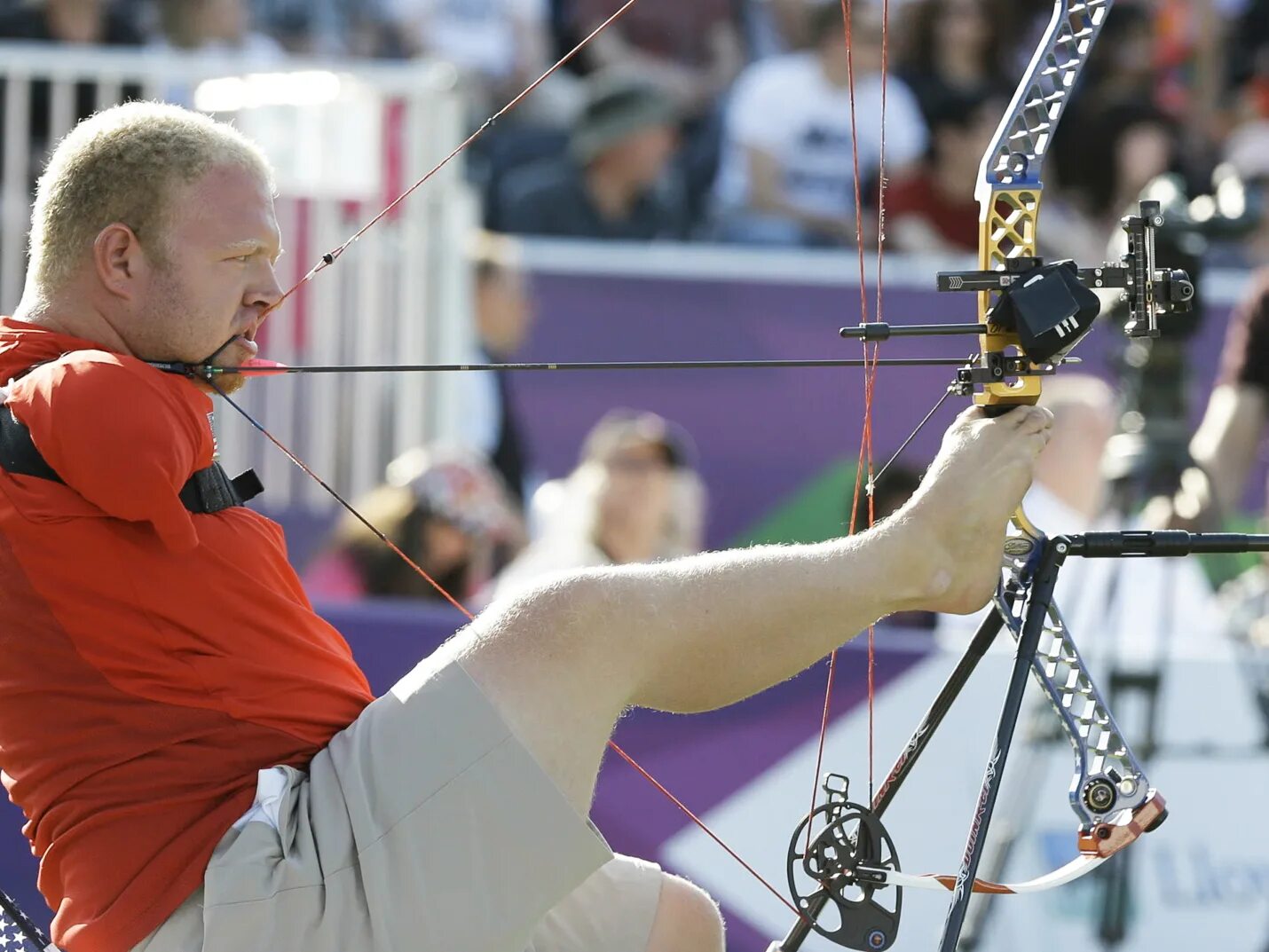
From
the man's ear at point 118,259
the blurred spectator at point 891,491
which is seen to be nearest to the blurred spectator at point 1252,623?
the blurred spectator at point 891,491

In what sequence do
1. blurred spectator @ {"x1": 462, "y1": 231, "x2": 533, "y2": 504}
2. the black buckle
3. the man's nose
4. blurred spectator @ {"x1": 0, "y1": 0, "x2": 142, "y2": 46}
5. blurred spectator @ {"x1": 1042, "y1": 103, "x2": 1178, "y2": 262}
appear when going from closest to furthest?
the black buckle, the man's nose, blurred spectator @ {"x1": 462, "y1": 231, "x2": 533, "y2": 504}, blurred spectator @ {"x1": 0, "y1": 0, "x2": 142, "y2": 46}, blurred spectator @ {"x1": 1042, "y1": 103, "x2": 1178, "y2": 262}

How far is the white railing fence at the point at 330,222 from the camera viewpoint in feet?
14.3

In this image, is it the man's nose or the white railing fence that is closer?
the man's nose

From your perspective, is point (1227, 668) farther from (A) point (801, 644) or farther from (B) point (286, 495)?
(B) point (286, 495)

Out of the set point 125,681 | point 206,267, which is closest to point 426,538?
point 206,267

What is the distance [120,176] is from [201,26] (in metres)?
3.59

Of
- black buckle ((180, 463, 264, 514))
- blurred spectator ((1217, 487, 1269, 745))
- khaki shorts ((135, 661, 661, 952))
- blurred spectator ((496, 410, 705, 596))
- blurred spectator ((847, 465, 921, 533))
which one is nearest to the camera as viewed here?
khaki shorts ((135, 661, 661, 952))

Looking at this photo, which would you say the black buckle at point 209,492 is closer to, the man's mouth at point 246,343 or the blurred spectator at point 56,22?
the man's mouth at point 246,343

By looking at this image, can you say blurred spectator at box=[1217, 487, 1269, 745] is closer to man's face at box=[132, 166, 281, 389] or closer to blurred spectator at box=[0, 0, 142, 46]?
man's face at box=[132, 166, 281, 389]

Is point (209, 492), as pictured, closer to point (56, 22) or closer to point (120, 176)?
point (120, 176)

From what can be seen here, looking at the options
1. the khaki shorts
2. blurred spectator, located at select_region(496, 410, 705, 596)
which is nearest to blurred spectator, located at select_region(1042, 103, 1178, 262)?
blurred spectator, located at select_region(496, 410, 705, 596)

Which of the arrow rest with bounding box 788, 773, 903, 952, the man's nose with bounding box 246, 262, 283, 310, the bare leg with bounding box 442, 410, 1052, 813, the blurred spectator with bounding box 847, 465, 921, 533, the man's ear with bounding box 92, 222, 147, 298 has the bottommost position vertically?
the arrow rest with bounding box 788, 773, 903, 952

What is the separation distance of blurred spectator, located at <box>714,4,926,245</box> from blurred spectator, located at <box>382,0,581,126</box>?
0.70 meters

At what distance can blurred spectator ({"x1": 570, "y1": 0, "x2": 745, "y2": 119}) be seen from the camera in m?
6.11
